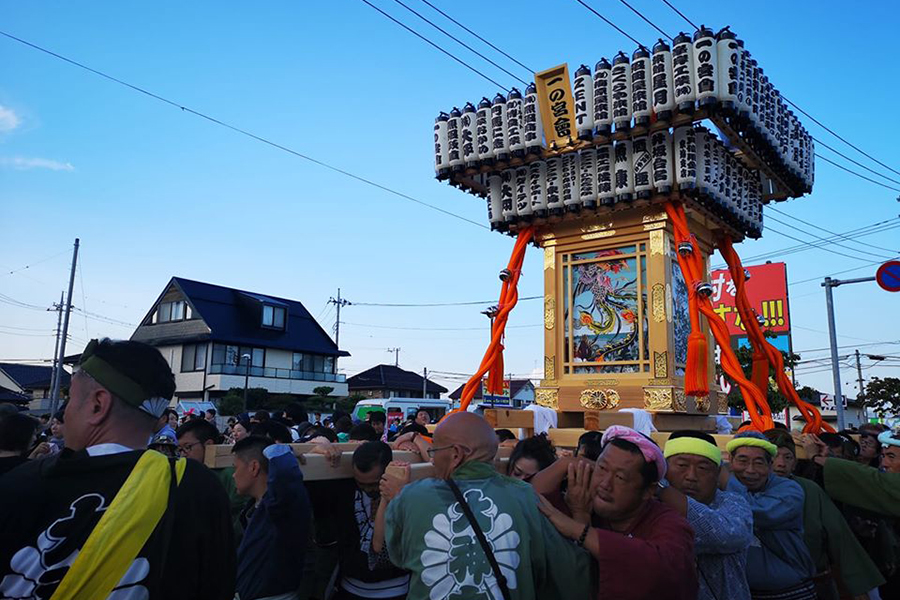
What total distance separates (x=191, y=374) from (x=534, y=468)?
3433 centimetres

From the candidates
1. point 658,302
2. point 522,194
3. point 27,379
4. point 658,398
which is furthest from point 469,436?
point 27,379

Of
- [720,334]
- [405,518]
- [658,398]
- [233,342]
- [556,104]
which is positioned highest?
[556,104]

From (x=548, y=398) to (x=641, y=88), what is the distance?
4.65 m

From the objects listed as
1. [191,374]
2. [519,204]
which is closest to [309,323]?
[191,374]

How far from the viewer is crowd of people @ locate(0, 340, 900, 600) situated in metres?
1.85

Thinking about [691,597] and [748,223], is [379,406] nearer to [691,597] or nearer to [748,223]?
[748,223]

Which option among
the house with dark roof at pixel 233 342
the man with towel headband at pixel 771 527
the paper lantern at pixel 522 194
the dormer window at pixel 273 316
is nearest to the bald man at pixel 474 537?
the man with towel headband at pixel 771 527

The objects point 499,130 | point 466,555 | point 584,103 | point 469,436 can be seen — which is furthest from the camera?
point 499,130

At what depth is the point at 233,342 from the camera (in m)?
34.3

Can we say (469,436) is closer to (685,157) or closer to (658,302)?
(658,302)

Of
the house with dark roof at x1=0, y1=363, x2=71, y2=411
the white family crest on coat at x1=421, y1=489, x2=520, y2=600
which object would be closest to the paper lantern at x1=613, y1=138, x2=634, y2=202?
the white family crest on coat at x1=421, y1=489, x2=520, y2=600

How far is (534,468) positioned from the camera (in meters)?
3.42

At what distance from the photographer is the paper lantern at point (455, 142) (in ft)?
32.6

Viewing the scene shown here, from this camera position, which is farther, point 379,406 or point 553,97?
point 379,406
